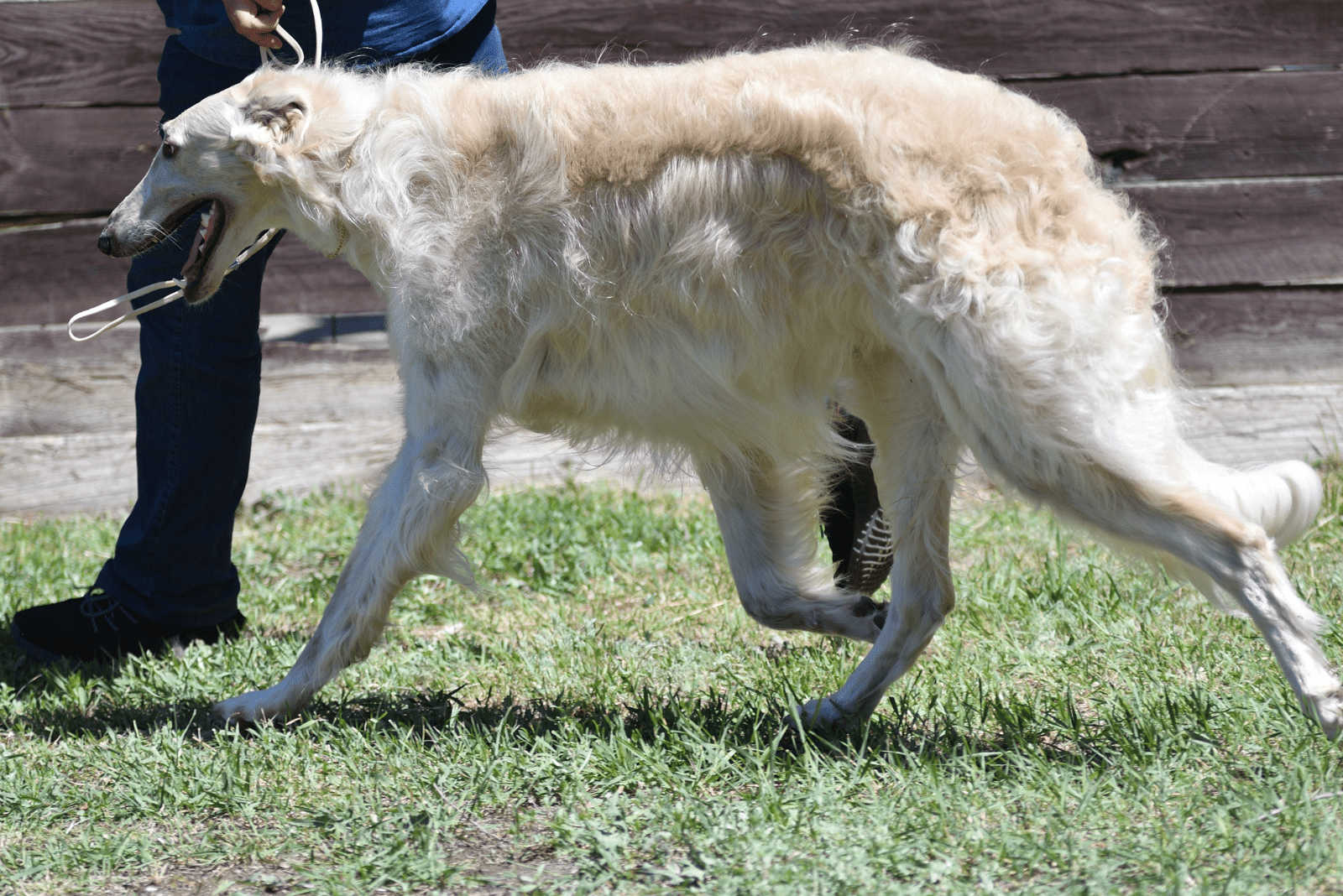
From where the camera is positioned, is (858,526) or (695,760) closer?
(695,760)

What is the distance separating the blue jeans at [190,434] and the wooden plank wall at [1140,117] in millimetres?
1523

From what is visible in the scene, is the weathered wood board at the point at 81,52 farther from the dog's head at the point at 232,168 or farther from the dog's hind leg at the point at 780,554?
the dog's hind leg at the point at 780,554

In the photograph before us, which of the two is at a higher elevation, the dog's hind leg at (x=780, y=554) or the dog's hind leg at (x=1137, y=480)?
the dog's hind leg at (x=1137, y=480)

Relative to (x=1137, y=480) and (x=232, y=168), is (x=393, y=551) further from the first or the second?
(x=1137, y=480)

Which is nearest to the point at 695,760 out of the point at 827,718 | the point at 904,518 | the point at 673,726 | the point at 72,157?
the point at 673,726

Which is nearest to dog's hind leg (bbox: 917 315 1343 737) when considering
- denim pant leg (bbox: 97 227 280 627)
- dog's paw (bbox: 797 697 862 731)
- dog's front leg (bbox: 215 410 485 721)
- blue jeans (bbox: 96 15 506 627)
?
dog's paw (bbox: 797 697 862 731)

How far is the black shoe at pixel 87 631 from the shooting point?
3.54 m

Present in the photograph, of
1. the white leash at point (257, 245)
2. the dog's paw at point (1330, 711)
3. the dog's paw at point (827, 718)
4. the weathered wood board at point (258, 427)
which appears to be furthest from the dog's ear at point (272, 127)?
the dog's paw at point (1330, 711)

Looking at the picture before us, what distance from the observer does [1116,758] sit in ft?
7.80

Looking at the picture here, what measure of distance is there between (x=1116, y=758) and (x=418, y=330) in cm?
172

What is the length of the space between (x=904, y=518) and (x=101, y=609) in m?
2.40

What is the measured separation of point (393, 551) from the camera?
2752mm

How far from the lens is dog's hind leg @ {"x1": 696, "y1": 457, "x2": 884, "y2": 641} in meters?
3.01

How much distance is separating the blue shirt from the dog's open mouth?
0.50 metres
